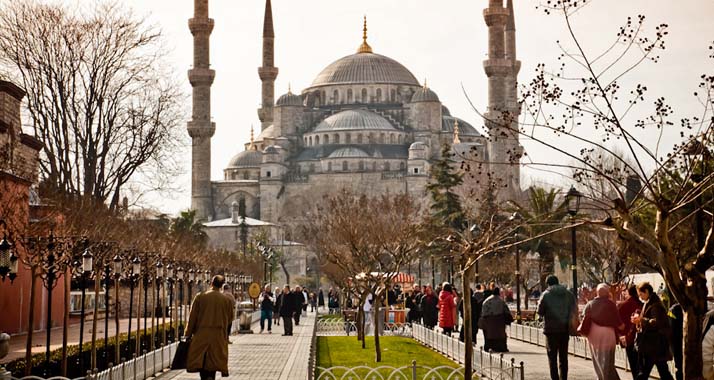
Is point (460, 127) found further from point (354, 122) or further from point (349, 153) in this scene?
point (349, 153)

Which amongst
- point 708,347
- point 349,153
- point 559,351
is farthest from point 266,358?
point 349,153

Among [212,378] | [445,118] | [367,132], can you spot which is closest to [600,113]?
[212,378]

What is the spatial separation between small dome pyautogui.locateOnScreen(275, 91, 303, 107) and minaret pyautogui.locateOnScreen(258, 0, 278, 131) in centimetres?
116

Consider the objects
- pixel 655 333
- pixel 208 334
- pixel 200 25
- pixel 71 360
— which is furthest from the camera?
pixel 200 25

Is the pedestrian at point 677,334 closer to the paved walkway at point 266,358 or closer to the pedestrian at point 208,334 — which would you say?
the pedestrian at point 208,334

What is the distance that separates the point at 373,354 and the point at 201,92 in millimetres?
60168

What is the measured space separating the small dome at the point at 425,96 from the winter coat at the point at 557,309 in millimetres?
82537

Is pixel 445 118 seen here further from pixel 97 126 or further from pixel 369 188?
pixel 97 126

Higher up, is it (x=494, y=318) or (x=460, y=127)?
(x=460, y=127)

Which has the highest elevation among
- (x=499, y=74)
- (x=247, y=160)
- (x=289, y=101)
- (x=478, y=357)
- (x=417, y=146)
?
(x=289, y=101)

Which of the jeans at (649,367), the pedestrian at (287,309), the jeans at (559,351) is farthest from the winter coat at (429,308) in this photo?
the jeans at (649,367)

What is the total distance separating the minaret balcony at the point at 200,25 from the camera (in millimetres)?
74438

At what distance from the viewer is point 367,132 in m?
92.9

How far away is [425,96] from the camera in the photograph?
313 ft
